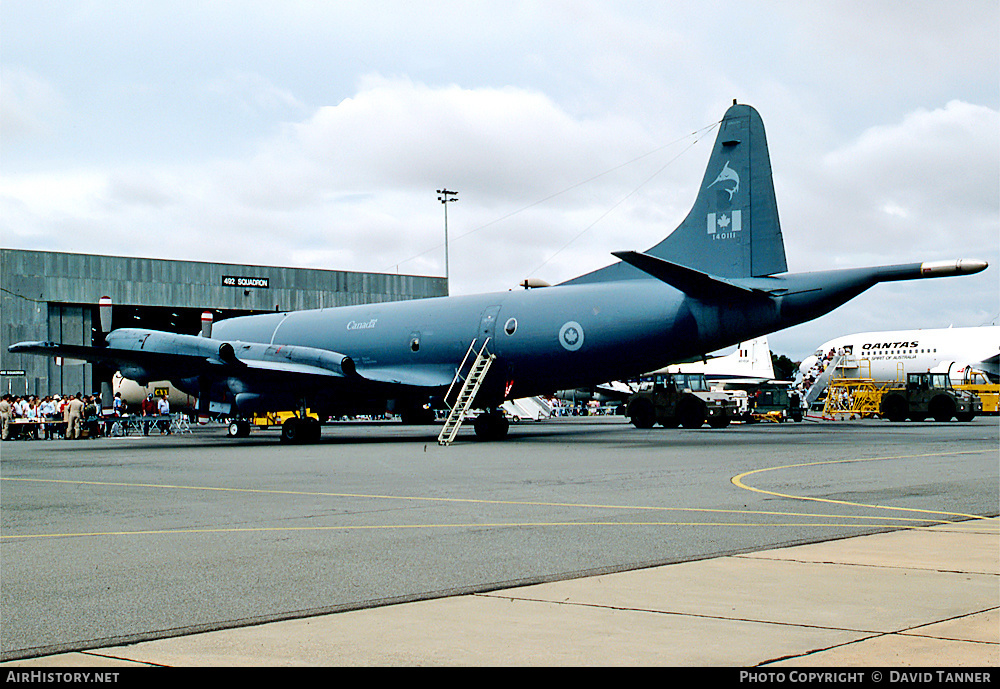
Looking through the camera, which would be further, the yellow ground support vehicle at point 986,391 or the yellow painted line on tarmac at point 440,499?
the yellow ground support vehicle at point 986,391

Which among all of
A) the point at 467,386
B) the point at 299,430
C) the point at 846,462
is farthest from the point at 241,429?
the point at 846,462

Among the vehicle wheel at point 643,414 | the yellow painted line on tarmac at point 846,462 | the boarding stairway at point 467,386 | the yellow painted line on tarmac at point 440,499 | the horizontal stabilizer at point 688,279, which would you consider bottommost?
the yellow painted line on tarmac at point 846,462

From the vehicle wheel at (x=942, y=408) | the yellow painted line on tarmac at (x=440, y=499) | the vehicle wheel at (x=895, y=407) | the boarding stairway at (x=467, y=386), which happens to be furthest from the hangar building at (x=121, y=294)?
the yellow painted line on tarmac at (x=440, y=499)

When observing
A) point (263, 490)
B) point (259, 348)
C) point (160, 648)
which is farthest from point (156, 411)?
point (160, 648)

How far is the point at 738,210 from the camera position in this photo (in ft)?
79.2

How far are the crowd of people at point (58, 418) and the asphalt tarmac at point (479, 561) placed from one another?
2332 centimetres

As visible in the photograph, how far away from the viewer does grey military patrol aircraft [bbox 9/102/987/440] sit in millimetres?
23297

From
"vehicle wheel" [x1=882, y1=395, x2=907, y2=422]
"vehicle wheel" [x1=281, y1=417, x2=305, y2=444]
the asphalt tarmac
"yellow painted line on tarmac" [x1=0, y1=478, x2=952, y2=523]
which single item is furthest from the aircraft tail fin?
"vehicle wheel" [x1=882, y1=395, x2=907, y2=422]

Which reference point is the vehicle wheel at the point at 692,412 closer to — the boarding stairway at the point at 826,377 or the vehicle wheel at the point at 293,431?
the vehicle wheel at the point at 293,431

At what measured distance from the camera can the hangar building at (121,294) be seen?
57844 mm

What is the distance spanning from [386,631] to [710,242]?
2046 centimetres

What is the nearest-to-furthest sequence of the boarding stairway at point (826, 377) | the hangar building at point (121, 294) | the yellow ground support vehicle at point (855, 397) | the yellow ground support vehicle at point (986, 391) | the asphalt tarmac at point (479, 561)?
the asphalt tarmac at point (479, 561)
the yellow ground support vehicle at point (855, 397)
the yellow ground support vehicle at point (986, 391)
the boarding stairway at point (826, 377)
the hangar building at point (121, 294)

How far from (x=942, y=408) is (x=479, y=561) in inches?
1600

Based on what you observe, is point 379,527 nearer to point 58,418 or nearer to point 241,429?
point 241,429
